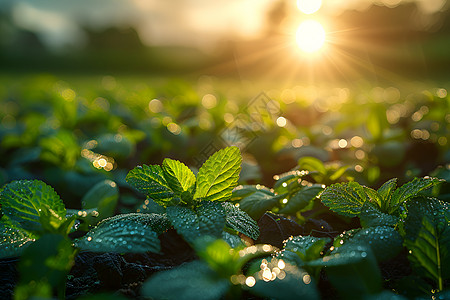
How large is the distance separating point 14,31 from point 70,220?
3556 cm

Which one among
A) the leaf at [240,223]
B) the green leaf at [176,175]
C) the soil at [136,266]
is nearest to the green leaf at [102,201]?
the soil at [136,266]

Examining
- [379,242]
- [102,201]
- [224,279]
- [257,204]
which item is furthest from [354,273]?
[102,201]

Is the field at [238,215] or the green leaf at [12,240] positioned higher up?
the field at [238,215]

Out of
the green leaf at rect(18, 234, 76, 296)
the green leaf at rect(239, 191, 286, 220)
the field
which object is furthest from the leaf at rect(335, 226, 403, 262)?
the green leaf at rect(18, 234, 76, 296)

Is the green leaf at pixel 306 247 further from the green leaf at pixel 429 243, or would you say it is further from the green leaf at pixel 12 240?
the green leaf at pixel 12 240

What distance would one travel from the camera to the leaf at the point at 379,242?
888mm

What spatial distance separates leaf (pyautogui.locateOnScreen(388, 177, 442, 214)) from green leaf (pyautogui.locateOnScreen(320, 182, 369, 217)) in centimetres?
7

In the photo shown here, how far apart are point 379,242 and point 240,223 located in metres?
0.34

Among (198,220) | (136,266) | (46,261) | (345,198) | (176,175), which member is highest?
(345,198)

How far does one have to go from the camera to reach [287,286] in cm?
72

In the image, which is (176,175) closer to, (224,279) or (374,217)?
(224,279)

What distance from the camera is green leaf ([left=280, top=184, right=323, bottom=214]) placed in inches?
44.7

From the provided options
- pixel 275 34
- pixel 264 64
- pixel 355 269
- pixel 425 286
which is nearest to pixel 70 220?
pixel 355 269

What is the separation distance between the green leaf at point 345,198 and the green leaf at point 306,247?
0.13m
